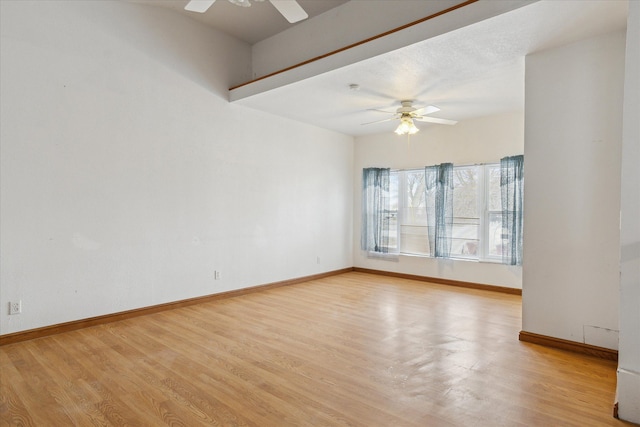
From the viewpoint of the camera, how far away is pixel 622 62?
299 cm

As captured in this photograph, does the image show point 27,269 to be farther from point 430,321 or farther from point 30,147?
point 430,321

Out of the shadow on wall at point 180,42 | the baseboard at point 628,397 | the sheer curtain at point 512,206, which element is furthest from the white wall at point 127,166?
the baseboard at point 628,397

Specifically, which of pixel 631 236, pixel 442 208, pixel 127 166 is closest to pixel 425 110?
pixel 442 208

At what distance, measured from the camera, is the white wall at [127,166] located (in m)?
3.46

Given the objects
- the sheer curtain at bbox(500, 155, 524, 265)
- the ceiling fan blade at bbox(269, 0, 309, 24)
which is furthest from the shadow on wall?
the sheer curtain at bbox(500, 155, 524, 265)

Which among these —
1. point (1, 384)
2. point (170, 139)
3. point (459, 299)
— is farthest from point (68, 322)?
point (459, 299)

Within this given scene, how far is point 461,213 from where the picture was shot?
6.08m

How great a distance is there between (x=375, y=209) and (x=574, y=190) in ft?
13.1

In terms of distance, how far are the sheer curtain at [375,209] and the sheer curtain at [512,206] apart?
81.1 inches

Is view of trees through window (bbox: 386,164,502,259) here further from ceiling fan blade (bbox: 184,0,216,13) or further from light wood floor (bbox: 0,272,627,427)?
ceiling fan blade (bbox: 184,0,216,13)

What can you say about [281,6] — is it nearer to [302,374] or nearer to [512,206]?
[302,374]

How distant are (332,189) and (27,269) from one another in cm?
474

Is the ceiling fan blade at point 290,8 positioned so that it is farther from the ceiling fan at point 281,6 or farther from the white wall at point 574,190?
the white wall at point 574,190

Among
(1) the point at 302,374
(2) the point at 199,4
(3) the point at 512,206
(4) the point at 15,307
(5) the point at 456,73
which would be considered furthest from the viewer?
(3) the point at 512,206
